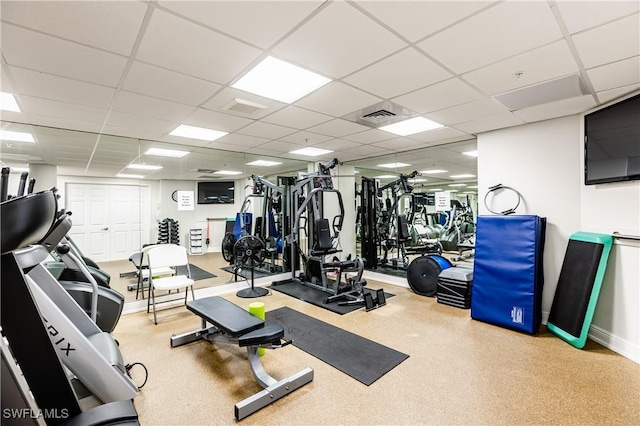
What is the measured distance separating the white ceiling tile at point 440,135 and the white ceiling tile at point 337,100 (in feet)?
4.98

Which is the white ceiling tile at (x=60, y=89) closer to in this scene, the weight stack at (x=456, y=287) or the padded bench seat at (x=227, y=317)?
the padded bench seat at (x=227, y=317)

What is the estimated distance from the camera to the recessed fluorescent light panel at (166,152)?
194 inches

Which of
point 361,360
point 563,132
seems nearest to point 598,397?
point 361,360

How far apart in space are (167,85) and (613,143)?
4215mm

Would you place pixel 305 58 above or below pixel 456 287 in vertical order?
above

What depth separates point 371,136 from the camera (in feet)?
14.4

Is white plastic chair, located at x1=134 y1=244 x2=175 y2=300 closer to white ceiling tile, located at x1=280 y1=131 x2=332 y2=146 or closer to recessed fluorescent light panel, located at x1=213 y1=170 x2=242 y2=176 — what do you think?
white ceiling tile, located at x1=280 y1=131 x2=332 y2=146

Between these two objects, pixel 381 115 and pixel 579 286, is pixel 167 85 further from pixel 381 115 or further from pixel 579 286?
pixel 579 286

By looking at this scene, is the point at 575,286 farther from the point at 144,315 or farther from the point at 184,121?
the point at 144,315

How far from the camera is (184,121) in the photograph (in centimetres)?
355

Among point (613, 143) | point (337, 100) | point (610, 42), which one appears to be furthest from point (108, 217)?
point (613, 143)

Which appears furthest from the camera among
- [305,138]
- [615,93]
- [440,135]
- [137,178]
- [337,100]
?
[137,178]

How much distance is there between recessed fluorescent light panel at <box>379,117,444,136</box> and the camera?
3.69 m

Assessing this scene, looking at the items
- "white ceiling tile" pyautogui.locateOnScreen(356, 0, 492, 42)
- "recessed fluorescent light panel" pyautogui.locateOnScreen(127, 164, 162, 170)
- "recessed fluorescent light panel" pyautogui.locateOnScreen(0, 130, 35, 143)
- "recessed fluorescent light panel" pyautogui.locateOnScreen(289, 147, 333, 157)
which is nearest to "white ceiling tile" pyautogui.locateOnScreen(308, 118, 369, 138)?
"recessed fluorescent light panel" pyautogui.locateOnScreen(289, 147, 333, 157)
